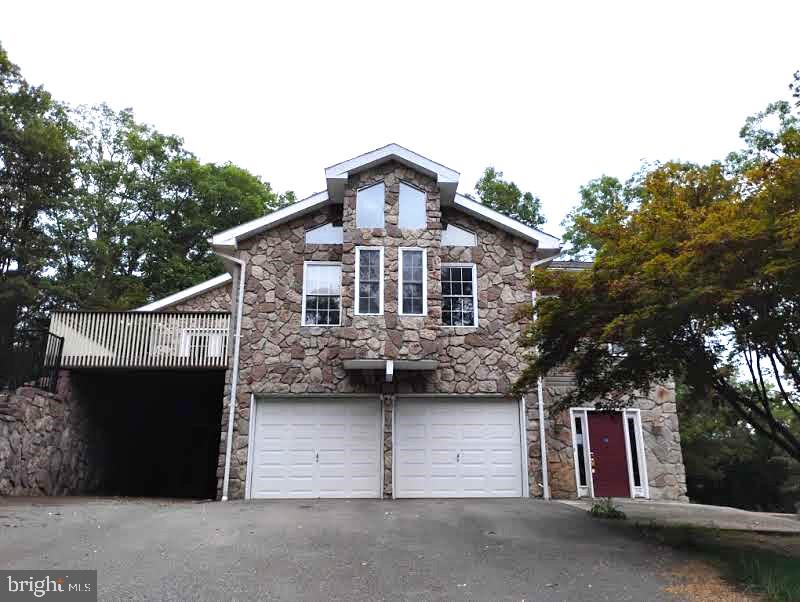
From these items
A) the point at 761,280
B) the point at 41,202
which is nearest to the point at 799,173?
the point at 761,280

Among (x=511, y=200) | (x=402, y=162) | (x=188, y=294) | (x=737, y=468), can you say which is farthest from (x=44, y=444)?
(x=737, y=468)

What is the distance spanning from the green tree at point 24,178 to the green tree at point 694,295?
16963mm

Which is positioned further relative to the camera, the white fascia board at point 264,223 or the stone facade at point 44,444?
the white fascia board at point 264,223

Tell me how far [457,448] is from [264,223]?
6484 mm

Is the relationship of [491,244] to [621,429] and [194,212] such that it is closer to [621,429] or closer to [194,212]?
[621,429]

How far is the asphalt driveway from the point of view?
576cm

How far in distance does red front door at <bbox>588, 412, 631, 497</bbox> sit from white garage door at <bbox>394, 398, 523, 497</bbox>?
194 cm

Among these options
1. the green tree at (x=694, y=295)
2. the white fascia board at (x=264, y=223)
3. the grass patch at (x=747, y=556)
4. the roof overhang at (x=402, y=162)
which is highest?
the roof overhang at (x=402, y=162)

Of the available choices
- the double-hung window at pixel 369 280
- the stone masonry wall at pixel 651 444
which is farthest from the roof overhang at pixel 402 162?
the stone masonry wall at pixel 651 444

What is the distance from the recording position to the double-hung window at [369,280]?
42.7 ft

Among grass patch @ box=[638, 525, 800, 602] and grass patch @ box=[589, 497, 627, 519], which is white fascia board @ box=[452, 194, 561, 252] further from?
grass patch @ box=[638, 525, 800, 602]

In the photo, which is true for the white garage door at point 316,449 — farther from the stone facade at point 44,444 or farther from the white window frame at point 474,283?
the stone facade at point 44,444

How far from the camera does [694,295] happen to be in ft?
22.3

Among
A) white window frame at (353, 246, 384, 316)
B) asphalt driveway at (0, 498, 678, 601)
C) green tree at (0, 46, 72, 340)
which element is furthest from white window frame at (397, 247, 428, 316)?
green tree at (0, 46, 72, 340)
